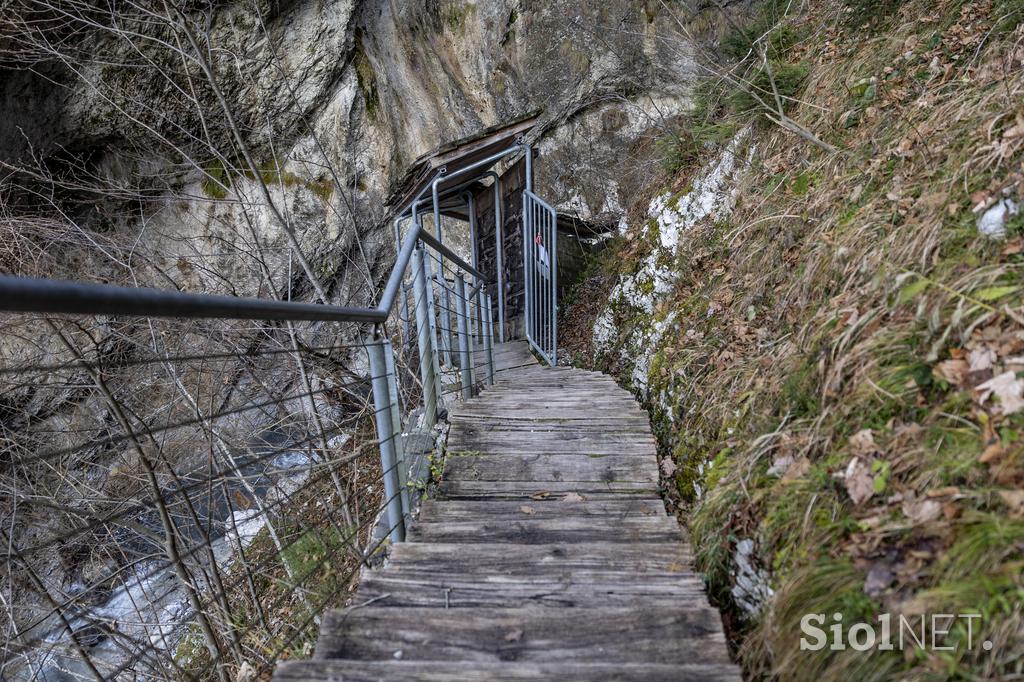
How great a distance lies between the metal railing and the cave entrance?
0.22 m

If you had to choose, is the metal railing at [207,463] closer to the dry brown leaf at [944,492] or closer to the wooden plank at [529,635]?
the wooden plank at [529,635]

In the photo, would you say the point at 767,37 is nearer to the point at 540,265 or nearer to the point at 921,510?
the point at 540,265

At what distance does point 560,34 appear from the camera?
866 cm

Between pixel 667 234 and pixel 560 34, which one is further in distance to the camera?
pixel 560 34

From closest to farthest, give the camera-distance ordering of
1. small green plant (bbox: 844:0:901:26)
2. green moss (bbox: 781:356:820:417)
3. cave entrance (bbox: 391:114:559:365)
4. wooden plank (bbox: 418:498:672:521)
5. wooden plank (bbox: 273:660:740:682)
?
wooden plank (bbox: 273:660:740:682)
green moss (bbox: 781:356:820:417)
wooden plank (bbox: 418:498:672:521)
small green plant (bbox: 844:0:901:26)
cave entrance (bbox: 391:114:559:365)

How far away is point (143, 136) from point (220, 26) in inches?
101

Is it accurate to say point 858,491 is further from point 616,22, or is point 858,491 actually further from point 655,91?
point 616,22

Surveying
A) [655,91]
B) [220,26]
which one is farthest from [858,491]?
[220,26]

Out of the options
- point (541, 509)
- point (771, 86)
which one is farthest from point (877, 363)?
point (771, 86)

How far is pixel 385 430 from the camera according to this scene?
7.16 feet

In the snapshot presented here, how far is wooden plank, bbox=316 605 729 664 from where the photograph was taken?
4.82 ft

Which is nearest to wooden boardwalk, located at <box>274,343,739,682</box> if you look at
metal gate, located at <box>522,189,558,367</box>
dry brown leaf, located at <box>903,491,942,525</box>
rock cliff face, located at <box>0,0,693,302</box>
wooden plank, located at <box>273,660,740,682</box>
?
wooden plank, located at <box>273,660,740,682</box>

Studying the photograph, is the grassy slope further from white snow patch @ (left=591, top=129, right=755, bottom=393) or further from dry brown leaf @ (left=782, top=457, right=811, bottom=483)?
white snow patch @ (left=591, top=129, right=755, bottom=393)

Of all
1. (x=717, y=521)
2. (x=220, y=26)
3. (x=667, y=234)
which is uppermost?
(x=220, y=26)
